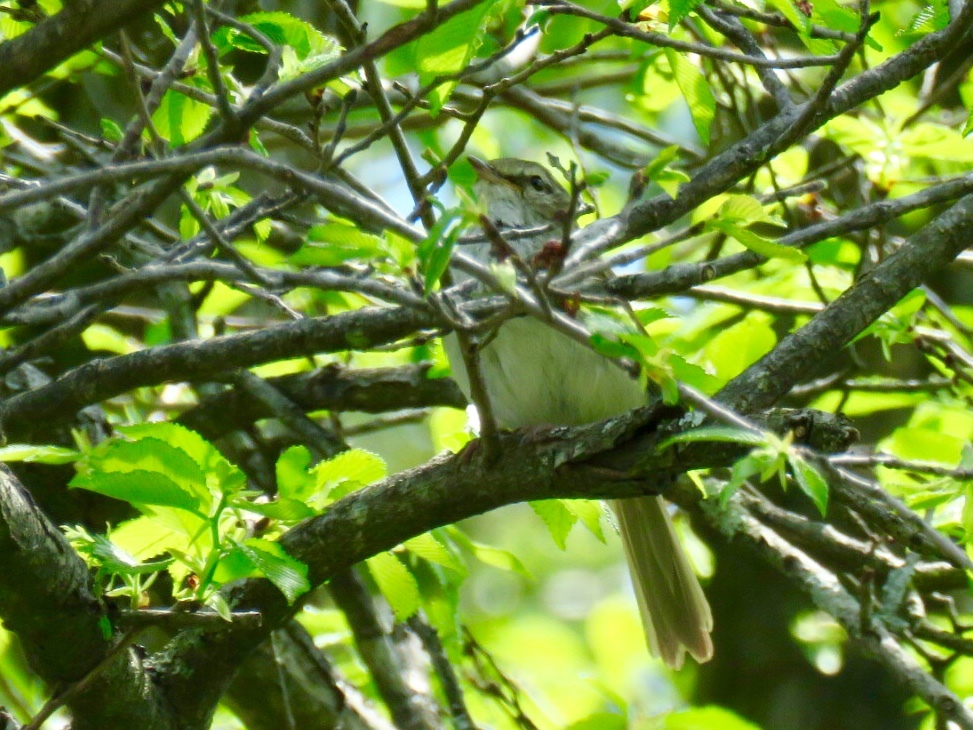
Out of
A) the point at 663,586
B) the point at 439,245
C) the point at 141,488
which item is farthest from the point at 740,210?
the point at 663,586

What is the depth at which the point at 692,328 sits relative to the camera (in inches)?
172

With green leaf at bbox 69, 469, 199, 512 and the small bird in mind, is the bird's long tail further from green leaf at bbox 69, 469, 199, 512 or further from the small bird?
green leaf at bbox 69, 469, 199, 512

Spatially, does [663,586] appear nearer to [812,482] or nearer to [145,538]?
[145,538]

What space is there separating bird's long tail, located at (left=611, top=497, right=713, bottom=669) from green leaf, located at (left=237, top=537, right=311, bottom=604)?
237cm

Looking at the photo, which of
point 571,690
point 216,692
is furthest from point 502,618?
point 216,692

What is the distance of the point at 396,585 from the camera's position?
Result: 345 centimetres

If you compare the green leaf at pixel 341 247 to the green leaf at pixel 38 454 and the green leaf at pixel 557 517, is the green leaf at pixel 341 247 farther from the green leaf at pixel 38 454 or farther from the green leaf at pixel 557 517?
the green leaf at pixel 557 517

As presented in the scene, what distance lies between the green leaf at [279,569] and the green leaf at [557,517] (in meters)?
1.10

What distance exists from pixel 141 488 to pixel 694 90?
74.9 inches

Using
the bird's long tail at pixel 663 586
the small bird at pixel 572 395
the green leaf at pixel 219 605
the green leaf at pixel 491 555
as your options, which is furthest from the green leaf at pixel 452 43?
the bird's long tail at pixel 663 586

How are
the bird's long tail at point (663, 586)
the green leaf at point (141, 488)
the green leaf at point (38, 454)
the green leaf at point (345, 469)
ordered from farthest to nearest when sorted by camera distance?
the bird's long tail at point (663, 586)
the green leaf at point (345, 469)
the green leaf at point (38, 454)
the green leaf at point (141, 488)

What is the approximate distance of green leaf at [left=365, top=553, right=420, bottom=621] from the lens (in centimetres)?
344

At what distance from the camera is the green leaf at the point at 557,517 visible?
3627 millimetres

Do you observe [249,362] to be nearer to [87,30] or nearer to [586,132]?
[87,30]
